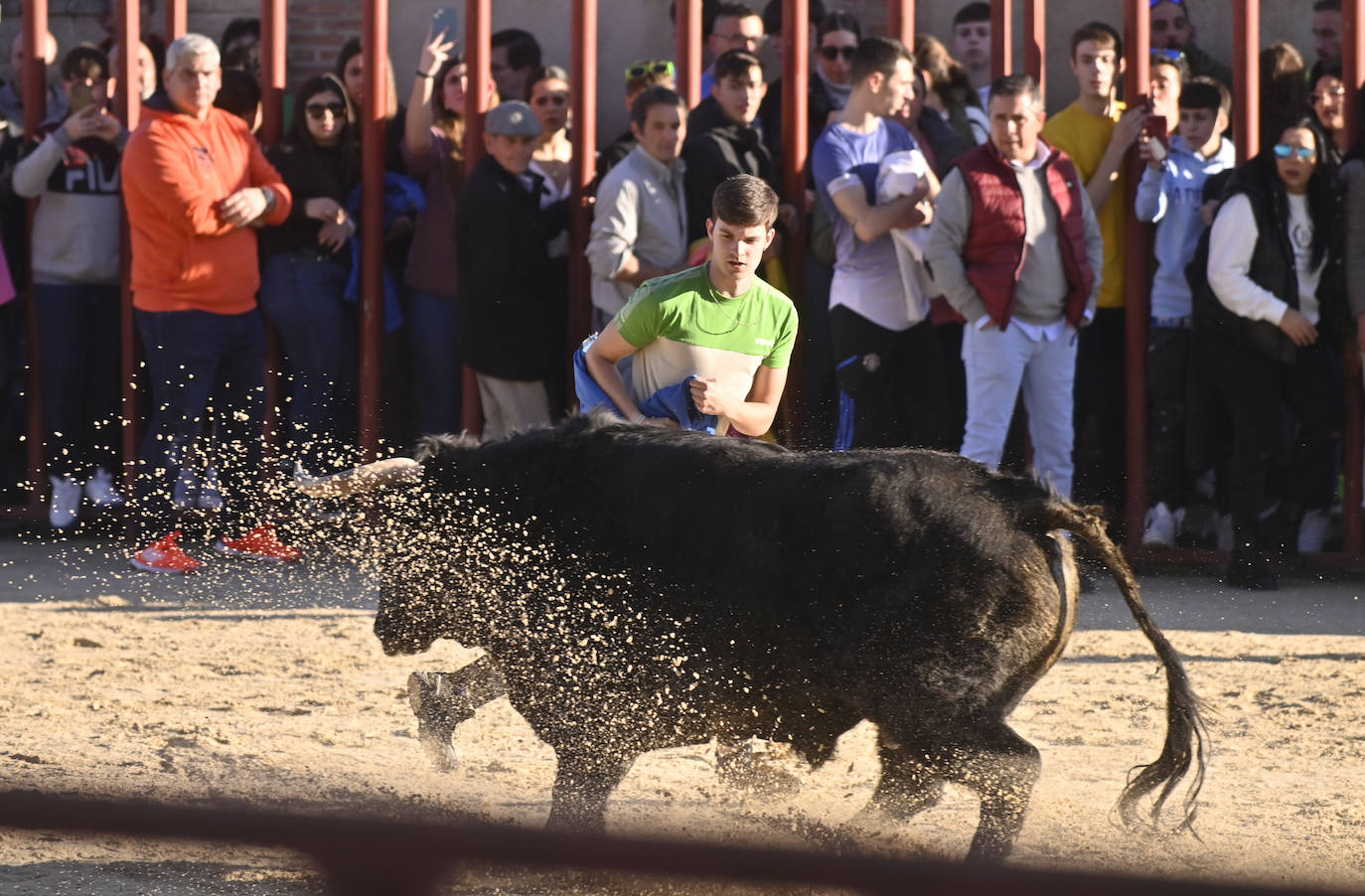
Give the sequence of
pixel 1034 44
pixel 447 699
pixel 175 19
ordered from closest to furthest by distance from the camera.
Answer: pixel 447 699, pixel 1034 44, pixel 175 19

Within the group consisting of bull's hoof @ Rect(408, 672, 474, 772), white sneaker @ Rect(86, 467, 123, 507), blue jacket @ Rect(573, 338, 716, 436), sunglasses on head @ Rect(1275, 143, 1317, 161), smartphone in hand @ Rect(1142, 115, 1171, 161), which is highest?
smartphone in hand @ Rect(1142, 115, 1171, 161)

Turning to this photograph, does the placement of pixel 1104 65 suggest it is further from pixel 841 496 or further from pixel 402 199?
pixel 841 496

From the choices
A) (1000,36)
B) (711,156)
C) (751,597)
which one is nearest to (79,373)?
(711,156)

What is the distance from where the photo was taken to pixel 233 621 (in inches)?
258

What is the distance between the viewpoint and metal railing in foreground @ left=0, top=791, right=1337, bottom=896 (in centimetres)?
120

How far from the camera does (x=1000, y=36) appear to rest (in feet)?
25.1

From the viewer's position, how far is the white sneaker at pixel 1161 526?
24.5 ft

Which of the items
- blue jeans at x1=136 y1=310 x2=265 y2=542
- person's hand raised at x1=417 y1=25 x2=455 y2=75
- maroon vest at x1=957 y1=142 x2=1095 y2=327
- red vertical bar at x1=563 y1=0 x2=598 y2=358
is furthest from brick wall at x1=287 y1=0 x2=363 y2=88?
maroon vest at x1=957 y1=142 x2=1095 y2=327

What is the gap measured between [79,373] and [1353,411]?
A: 536 centimetres

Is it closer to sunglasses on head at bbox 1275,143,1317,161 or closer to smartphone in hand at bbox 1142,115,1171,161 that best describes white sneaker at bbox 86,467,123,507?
smartphone in hand at bbox 1142,115,1171,161

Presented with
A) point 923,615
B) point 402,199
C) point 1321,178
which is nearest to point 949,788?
point 923,615

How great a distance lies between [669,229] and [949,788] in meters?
3.30

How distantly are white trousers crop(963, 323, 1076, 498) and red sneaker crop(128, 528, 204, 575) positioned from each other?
311 centimetres

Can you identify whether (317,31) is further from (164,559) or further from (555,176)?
(164,559)
